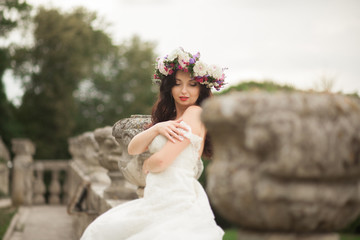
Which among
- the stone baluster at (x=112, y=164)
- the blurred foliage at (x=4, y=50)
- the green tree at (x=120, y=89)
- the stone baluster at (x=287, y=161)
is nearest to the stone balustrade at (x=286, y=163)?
the stone baluster at (x=287, y=161)

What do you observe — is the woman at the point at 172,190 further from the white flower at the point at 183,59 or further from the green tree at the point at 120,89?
the green tree at the point at 120,89

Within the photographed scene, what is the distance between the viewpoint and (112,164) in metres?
5.23

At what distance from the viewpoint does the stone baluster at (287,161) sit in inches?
55.8

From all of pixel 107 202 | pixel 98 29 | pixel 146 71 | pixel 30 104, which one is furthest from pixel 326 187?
pixel 146 71

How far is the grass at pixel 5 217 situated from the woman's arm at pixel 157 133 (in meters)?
5.09

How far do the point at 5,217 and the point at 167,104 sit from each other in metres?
7.29

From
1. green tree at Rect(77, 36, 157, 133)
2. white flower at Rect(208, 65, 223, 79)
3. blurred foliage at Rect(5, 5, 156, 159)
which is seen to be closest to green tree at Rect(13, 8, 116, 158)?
blurred foliage at Rect(5, 5, 156, 159)

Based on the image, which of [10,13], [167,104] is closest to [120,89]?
[10,13]

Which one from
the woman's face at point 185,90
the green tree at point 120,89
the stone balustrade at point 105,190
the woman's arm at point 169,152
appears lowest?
the green tree at point 120,89

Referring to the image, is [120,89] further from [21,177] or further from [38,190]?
[21,177]

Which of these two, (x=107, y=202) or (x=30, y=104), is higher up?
(x=107, y=202)

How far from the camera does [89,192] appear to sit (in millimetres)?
6098

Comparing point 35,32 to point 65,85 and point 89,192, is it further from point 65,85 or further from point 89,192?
point 89,192

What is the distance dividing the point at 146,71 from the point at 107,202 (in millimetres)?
26971
